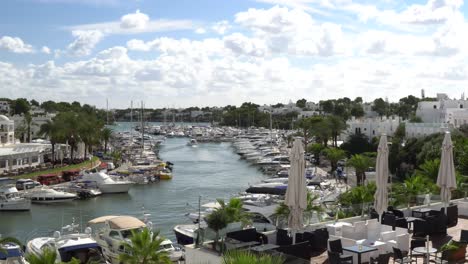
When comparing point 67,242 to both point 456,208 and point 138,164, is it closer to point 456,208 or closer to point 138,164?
point 456,208

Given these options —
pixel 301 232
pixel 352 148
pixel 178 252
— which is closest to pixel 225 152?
pixel 352 148

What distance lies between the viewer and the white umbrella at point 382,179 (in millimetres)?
16562

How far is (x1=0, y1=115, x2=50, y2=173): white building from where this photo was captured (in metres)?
61.1

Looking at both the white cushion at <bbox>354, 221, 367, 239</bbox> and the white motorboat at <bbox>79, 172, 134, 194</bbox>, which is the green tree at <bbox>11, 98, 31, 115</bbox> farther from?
the white cushion at <bbox>354, 221, 367, 239</bbox>

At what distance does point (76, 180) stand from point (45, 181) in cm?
320

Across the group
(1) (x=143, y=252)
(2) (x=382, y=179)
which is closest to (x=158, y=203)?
(2) (x=382, y=179)

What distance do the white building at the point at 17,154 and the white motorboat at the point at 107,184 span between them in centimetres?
1188

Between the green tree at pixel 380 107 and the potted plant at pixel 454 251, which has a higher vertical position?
the green tree at pixel 380 107

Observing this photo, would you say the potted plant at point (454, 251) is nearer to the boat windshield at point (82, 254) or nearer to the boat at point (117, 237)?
the boat at point (117, 237)

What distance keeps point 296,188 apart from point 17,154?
53532mm

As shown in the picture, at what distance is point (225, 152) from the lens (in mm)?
110938

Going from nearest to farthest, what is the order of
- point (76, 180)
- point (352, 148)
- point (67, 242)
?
point (67, 242)
point (76, 180)
point (352, 148)

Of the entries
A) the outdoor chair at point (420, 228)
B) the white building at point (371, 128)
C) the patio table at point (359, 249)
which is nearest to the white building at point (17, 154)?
the white building at point (371, 128)

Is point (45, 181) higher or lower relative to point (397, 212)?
lower
